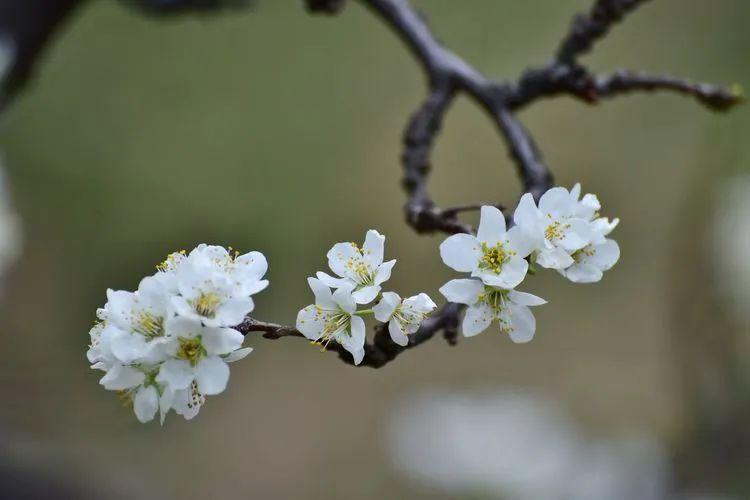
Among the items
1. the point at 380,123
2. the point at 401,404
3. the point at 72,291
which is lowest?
the point at 401,404

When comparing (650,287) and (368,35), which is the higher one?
(368,35)

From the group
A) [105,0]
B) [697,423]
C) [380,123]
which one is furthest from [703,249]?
[105,0]

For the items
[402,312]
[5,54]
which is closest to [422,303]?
[402,312]

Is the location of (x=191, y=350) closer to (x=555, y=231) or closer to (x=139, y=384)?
(x=139, y=384)

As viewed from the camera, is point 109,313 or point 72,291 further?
point 72,291

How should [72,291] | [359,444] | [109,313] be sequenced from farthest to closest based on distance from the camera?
[72,291] → [359,444] → [109,313]

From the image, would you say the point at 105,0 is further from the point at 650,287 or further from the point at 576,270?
the point at 576,270
